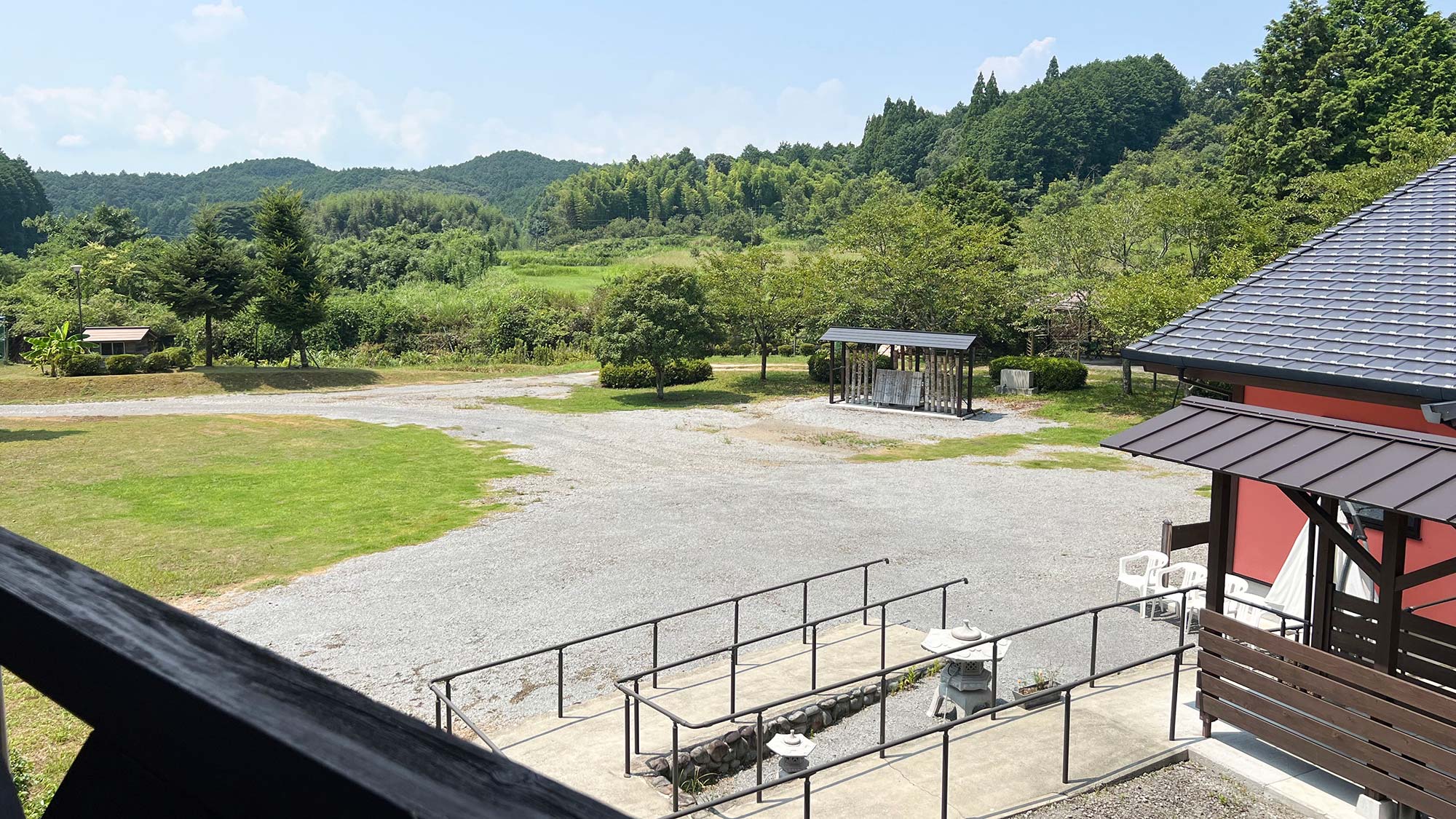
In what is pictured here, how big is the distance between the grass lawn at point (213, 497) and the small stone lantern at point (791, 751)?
17.6ft

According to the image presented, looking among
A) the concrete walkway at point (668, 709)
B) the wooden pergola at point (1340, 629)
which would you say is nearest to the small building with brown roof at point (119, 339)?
the concrete walkway at point (668, 709)

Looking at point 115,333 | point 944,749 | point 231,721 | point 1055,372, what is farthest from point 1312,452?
point 115,333

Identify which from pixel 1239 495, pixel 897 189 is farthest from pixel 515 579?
pixel 897 189

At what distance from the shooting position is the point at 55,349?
118ft

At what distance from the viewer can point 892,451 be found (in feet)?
77.7

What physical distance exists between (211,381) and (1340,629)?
37.9m

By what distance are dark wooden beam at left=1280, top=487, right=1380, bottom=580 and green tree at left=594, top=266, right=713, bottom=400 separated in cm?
2523

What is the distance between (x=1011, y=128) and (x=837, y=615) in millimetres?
101495

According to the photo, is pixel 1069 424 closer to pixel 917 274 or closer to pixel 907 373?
pixel 907 373

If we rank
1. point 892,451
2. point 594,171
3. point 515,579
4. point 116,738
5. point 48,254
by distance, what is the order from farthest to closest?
point 594,171 < point 48,254 < point 892,451 < point 515,579 < point 116,738

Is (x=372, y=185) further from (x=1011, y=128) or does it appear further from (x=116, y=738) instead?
(x=116, y=738)

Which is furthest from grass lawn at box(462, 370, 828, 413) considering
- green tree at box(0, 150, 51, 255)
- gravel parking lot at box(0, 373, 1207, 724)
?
green tree at box(0, 150, 51, 255)

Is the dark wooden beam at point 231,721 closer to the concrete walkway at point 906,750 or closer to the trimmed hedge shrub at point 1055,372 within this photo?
the concrete walkway at point 906,750

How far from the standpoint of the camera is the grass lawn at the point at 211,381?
33.4 metres
